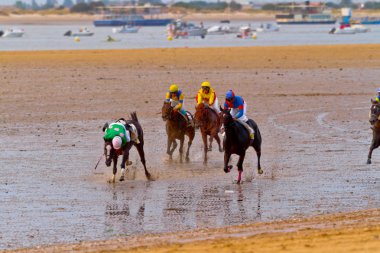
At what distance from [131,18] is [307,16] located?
93.3 ft

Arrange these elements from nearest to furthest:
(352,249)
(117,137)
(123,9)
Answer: (352,249), (117,137), (123,9)

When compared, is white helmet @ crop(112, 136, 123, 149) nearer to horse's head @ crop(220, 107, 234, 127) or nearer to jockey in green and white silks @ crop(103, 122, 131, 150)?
jockey in green and white silks @ crop(103, 122, 131, 150)

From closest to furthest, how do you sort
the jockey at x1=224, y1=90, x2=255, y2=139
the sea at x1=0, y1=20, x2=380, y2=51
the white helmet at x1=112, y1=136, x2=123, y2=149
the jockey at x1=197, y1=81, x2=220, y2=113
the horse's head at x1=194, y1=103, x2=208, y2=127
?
the white helmet at x1=112, y1=136, x2=123, y2=149, the jockey at x1=224, y1=90, x2=255, y2=139, the horse's head at x1=194, y1=103, x2=208, y2=127, the jockey at x1=197, y1=81, x2=220, y2=113, the sea at x1=0, y1=20, x2=380, y2=51

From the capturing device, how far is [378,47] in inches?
2195

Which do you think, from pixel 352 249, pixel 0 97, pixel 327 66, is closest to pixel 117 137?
pixel 352 249

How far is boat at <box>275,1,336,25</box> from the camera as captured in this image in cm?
16038

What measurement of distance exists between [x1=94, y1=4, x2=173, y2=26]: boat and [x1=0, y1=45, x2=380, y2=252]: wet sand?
114m

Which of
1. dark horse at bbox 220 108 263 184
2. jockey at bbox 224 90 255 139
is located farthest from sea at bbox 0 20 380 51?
dark horse at bbox 220 108 263 184

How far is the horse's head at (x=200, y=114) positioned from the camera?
21.7 metres

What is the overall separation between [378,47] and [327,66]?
38.9ft

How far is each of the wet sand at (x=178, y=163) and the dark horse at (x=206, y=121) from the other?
545mm

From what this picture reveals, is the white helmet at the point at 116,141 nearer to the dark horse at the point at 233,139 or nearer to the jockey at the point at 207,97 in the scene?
the dark horse at the point at 233,139

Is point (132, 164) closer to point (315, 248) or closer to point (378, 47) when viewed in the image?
point (315, 248)

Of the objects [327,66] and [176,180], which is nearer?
[176,180]
